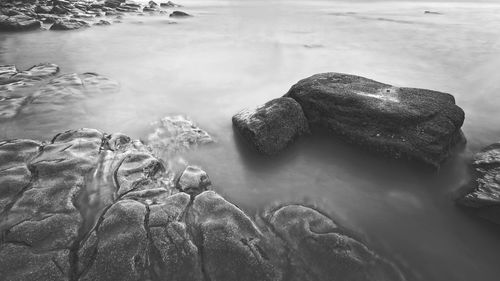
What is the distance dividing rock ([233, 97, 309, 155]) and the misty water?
15 cm

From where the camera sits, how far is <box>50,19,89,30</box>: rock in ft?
34.3

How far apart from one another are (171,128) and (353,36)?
30.5 ft

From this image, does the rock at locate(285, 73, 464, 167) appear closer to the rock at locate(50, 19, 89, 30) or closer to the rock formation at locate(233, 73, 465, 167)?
the rock formation at locate(233, 73, 465, 167)

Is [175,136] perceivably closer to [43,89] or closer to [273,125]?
[273,125]

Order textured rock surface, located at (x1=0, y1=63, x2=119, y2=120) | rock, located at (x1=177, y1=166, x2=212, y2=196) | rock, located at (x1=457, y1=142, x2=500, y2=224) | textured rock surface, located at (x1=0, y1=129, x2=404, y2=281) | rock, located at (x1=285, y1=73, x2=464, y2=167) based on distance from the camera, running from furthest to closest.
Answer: textured rock surface, located at (x1=0, y1=63, x2=119, y2=120) → rock, located at (x1=285, y1=73, x2=464, y2=167) → rock, located at (x1=177, y1=166, x2=212, y2=196) → rock, located at (x1=457, y1=142, x2=500, y2=224) → textured rock surface, located at (x1=0, y1=129, x2=404, y2=281)

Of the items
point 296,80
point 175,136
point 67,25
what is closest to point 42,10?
point 67,25

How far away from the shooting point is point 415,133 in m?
3.39

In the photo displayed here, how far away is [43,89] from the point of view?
505 cm

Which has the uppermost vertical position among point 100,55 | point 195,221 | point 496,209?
point 496,209

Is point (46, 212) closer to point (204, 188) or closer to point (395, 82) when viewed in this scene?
point (204, 188)

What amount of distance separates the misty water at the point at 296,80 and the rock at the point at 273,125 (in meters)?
0.15

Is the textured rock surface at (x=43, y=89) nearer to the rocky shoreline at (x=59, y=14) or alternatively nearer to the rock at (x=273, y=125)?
the rock at (x=273, y=125)

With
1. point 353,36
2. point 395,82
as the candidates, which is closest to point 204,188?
point 395,82

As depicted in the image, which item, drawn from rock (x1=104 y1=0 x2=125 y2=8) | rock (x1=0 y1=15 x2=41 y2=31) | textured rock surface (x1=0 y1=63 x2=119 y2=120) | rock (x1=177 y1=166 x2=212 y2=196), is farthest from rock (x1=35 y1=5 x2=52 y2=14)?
rock (x1=177 y1=166 x2=212 y2=196)
